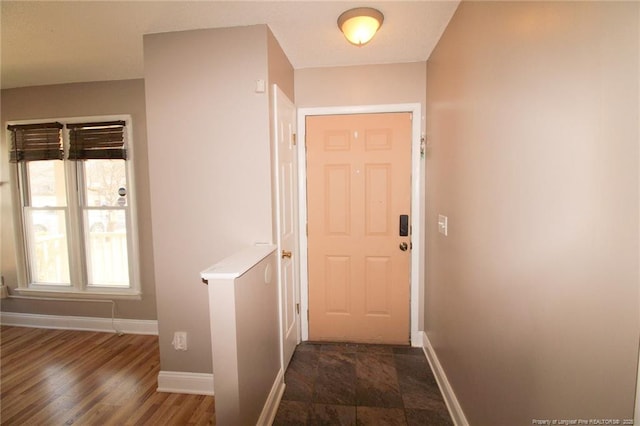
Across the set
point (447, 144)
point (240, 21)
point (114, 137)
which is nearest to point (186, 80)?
point (240, 21)

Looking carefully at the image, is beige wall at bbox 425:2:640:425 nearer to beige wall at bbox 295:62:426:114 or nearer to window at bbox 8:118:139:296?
beige wall at bbox 295:62:426:114

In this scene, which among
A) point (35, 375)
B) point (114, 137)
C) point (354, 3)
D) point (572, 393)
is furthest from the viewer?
point (114, 137)

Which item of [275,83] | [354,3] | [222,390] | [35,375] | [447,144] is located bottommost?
[35,375]

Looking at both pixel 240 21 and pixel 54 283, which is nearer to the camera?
pixel 240 21

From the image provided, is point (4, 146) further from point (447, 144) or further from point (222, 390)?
point (447, 144)

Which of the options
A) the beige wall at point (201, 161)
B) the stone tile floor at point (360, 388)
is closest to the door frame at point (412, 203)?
the stone tile floor at point (360, 388)

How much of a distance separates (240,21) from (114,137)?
1828mm

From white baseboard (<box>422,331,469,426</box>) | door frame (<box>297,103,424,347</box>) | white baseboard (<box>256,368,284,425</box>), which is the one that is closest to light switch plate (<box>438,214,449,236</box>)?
door frame (<box>297,103,424,347</box>)

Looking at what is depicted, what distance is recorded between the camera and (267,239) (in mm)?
1873

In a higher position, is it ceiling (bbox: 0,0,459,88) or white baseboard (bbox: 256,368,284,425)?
ceiling (bbox: 0,0,459,88)

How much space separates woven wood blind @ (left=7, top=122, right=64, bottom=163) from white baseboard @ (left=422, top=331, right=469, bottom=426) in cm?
394

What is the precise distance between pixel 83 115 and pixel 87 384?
8.01 feet

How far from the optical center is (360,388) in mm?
2002

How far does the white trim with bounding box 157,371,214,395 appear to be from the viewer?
1994 millimetres
